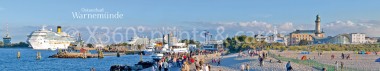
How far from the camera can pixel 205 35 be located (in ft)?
410

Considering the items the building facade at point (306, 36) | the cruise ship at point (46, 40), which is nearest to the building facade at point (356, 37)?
the building facade at point (306, 36)

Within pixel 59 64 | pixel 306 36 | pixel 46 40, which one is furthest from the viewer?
pixel 46 40

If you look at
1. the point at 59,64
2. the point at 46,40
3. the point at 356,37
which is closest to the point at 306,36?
the point at 356,37

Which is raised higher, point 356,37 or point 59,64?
point 356,37

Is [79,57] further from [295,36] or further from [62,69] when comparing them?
[295,36]

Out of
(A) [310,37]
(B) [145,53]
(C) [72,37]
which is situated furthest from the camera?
(C) [72,37]

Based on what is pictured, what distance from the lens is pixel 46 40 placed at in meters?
154

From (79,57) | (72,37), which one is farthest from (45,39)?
(79,57)

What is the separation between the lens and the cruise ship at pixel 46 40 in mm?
153500

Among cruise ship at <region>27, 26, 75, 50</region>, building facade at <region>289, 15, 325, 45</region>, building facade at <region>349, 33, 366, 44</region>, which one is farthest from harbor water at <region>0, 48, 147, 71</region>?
cruise ship at <region>27, 26, 75, 50</region>

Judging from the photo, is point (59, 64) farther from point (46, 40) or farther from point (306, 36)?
point (46, 40)

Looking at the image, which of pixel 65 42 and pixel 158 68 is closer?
pixel 158 68

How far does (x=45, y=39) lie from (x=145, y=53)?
7103 cm

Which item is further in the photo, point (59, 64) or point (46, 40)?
point (46, 40)
